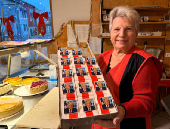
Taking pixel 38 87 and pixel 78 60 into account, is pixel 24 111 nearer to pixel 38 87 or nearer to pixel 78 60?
pixel 38 87

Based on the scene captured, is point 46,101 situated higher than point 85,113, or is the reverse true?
point 85,113

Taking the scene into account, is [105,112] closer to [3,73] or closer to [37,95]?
[37,95]

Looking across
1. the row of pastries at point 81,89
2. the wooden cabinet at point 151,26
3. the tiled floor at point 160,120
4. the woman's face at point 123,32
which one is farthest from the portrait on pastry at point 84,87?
the tiled floor at point 160,120

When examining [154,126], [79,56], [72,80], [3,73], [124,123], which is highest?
[79,56]

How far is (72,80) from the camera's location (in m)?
0.86

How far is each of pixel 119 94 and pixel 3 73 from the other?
1994 mm

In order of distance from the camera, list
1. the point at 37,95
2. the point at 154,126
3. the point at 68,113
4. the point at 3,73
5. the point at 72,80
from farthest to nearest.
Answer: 1. the point at 154,126
2. the point at 3,73
3. the point at 37,95
4. the point at 72,80
5. the point at 68,113

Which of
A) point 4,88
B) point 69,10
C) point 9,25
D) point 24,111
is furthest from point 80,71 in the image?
point 69,10

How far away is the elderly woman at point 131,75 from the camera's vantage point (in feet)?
2.77

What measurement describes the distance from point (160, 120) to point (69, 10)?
317cm

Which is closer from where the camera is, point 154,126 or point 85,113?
point 85,113

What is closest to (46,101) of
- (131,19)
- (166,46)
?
(131,19)

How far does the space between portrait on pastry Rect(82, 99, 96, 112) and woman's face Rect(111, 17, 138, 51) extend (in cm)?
51

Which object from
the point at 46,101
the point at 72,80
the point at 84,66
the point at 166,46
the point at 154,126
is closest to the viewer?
the point at 72,80
